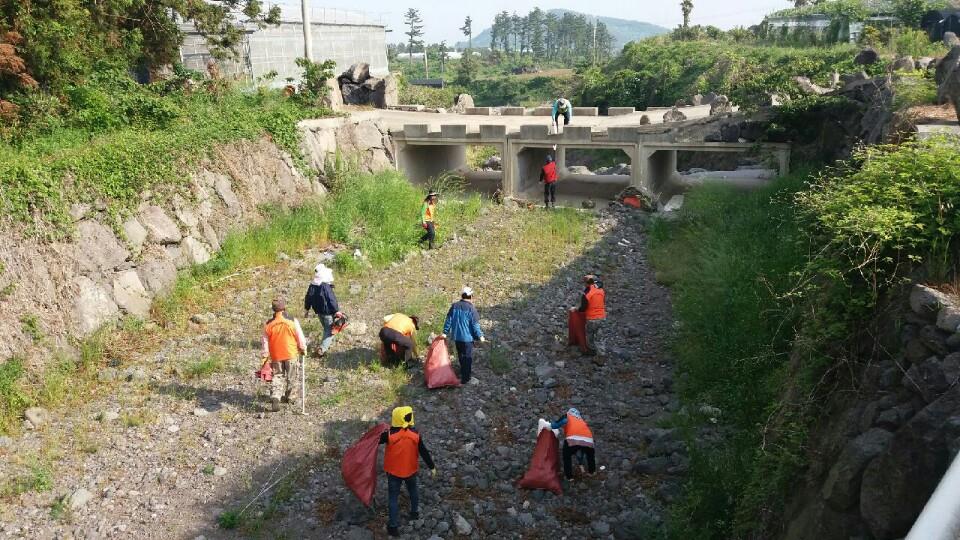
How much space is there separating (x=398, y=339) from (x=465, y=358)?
107 centimetres

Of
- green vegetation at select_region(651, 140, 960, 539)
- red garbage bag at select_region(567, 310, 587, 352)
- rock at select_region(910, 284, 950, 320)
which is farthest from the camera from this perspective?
red garbage bag at select_region(567, 310, 587, 352)

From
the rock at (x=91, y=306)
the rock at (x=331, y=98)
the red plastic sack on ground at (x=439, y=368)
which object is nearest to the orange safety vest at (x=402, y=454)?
the red plastic sack on ground at (x=439, y=368)

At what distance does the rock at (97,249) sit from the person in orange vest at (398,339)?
17.0 ft

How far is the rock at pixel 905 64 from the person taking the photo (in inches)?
663

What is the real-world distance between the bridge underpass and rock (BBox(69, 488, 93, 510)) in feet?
54.5

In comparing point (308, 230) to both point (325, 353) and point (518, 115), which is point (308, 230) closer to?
point (325, 353)

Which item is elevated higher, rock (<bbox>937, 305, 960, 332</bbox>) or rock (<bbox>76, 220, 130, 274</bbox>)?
rock (<bbox>937, 305, 960, 332</bbox>)

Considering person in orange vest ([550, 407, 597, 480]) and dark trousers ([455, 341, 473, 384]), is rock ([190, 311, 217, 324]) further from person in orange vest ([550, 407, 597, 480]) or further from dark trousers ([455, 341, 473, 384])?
person in orange vest ([550, 407, 597, 480])

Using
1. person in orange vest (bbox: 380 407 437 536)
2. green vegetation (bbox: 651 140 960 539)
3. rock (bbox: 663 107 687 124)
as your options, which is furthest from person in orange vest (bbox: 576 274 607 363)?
rock (bbox: 663 107 687 124)

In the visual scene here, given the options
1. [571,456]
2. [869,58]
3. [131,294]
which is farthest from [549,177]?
[571,456]

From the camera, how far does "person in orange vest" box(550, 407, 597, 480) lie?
8.13 m

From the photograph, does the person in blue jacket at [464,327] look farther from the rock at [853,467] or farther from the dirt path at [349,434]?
the rock at [853,467]

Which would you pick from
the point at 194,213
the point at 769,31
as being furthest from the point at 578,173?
the point at 769,31

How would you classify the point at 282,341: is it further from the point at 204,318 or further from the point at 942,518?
the point at 942,518
